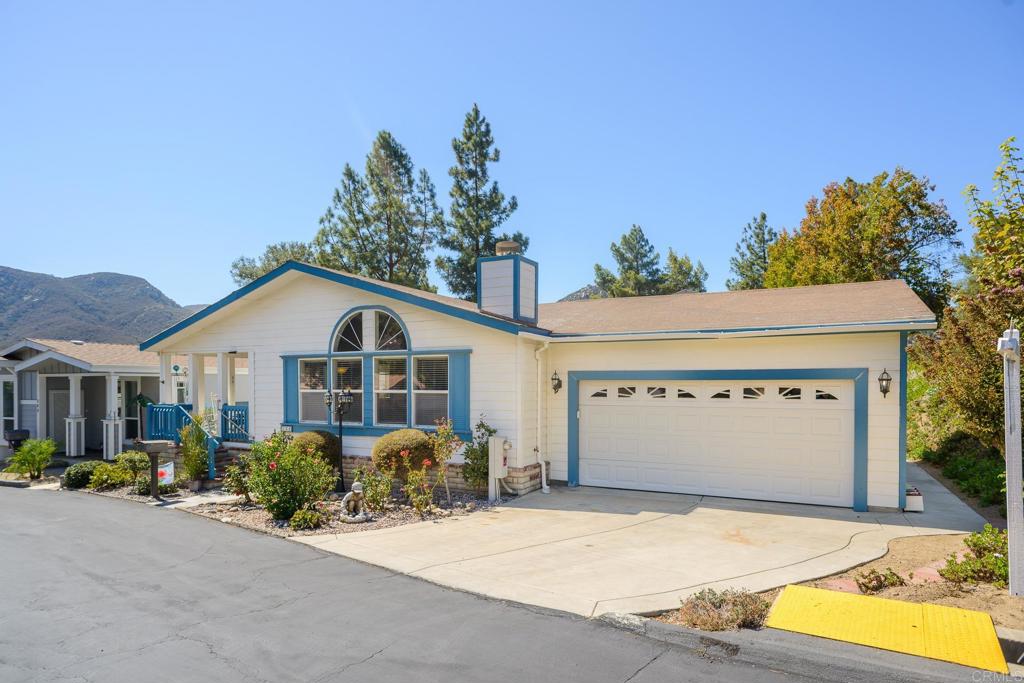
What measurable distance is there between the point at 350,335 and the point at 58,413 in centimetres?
1120

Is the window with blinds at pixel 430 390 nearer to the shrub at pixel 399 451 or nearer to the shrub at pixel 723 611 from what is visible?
the shrub at pixel 399 451

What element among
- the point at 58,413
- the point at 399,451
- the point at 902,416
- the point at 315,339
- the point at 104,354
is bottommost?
the point at 58,413

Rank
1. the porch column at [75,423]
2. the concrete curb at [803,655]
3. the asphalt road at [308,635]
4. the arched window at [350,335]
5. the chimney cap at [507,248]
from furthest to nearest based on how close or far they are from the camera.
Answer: the porch column at [75,423]
the chimney cap at [507,248]
the arched window at [350,335]
the asphalt road at [308,635]
the concrete curb at [803,655]

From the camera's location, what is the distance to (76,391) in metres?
17.0

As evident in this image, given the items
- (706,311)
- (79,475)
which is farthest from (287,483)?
(706,311)

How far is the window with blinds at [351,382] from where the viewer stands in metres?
13.0

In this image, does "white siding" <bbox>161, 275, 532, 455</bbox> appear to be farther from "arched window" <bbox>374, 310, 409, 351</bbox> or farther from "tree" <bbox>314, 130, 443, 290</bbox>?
"tree" <bbox>314, 130, 443, 290</bbox>

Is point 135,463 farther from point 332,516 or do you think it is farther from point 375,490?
point 375,490

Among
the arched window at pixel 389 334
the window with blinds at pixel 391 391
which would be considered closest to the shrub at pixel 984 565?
the window with blinds at pixel 391 391

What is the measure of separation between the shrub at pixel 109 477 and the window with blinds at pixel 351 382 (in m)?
4.60

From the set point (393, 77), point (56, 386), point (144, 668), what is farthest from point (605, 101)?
point (56, 386)

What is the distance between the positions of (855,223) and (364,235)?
23314mm

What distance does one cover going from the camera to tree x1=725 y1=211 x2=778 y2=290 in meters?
42.5

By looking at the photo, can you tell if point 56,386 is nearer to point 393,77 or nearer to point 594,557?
point 393,77
